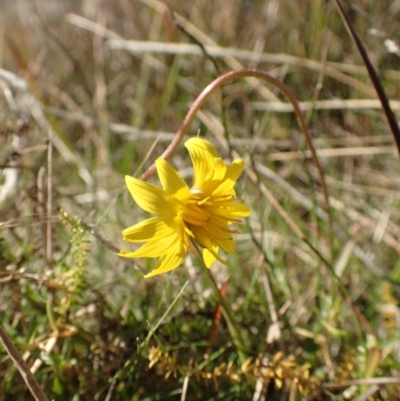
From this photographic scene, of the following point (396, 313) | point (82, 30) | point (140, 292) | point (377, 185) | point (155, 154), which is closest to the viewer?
point (140, 292)

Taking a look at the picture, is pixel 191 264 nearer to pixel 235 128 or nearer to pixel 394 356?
pixel 394 356

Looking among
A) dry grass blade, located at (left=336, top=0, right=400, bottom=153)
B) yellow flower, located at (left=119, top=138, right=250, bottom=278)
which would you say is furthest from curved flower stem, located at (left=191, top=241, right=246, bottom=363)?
dry grass blade, located at (left=336, top=0, right=400, bottom=153)

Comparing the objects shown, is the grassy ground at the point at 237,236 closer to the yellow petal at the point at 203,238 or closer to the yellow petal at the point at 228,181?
the yellow petal at the point at 203,238

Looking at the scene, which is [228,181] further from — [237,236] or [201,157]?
[237,236]

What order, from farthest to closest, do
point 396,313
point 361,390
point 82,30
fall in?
point 82,30, point 396,313, point 361,390

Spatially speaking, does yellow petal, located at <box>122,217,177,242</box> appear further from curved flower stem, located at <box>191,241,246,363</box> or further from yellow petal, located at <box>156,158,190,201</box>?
curved flower stem, located at <box>191,241,246,363</box>

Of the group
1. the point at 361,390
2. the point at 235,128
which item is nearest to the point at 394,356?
the point at 361,390

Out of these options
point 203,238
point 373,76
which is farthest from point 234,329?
point 373,76
